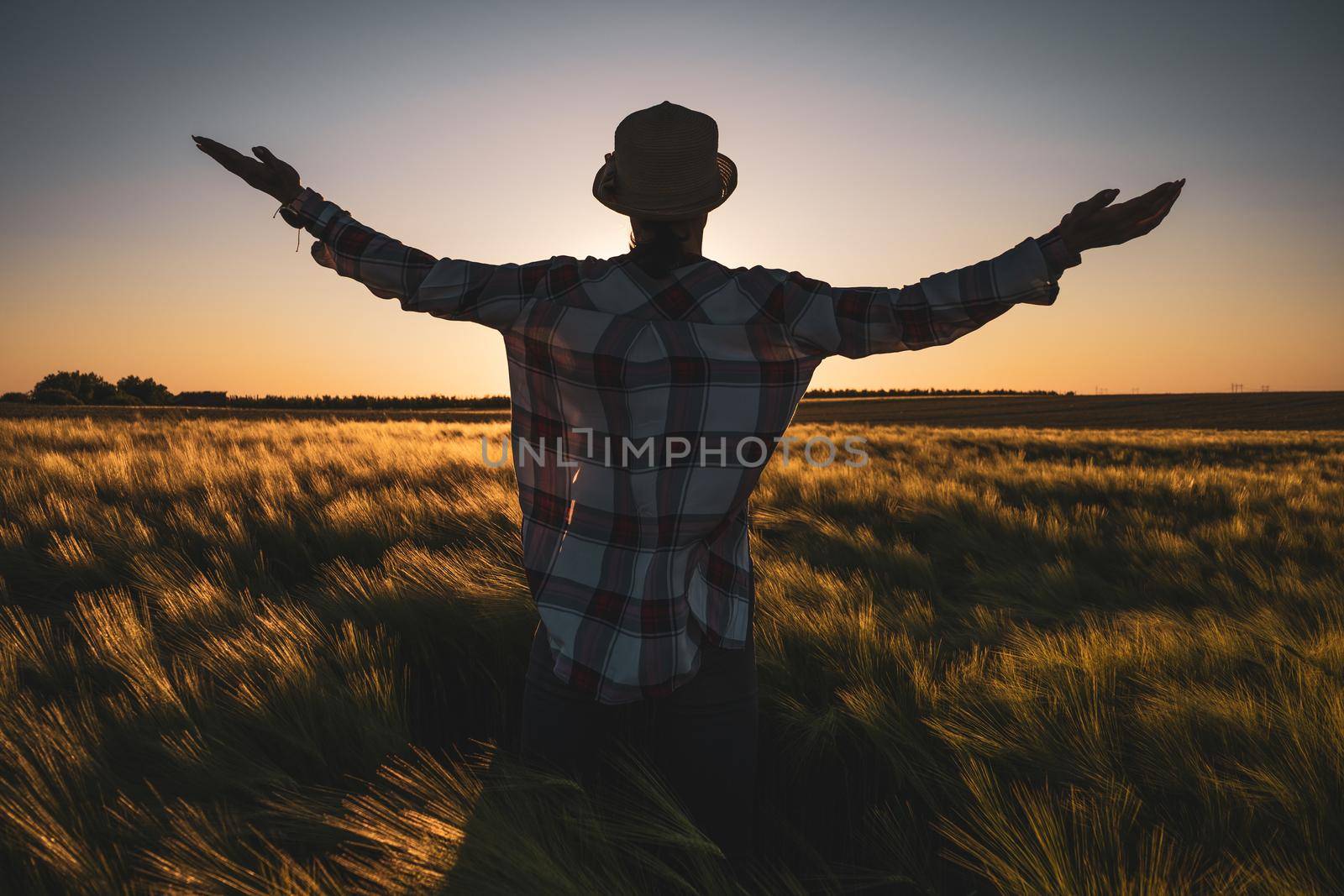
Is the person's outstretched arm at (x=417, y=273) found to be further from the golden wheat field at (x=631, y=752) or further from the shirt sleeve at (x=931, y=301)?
the golden wheat field at (x=631, y=752)

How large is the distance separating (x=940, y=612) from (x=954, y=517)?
1.86m

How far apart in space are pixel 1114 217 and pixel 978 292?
0.25 meters

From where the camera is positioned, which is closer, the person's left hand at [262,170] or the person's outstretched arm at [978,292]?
the person's outstretched arm at [978,292]

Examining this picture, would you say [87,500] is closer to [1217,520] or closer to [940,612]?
[940,612]

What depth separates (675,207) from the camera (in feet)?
3.58

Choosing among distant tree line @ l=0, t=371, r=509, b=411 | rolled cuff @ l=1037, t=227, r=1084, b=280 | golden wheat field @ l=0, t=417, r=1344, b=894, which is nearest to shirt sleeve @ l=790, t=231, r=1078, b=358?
rolled cuff @ l=1037, t=227, r=1084, b=280

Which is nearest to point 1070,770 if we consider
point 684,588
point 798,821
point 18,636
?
point 798,821

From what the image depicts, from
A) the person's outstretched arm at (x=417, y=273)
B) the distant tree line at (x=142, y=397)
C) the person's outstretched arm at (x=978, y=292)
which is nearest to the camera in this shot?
the person's outstretched arm at (x=978, y=292)

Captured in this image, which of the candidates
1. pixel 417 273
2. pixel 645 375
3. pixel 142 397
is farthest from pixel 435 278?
pixel 142 397

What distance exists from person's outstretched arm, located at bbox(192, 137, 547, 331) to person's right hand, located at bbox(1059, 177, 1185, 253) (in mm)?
876

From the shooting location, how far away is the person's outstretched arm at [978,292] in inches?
38.6

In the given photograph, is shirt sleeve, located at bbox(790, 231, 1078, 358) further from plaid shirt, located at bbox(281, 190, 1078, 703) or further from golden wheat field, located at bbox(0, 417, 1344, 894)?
golden wheat field, located at bbox(0, 417, 1344, 894)

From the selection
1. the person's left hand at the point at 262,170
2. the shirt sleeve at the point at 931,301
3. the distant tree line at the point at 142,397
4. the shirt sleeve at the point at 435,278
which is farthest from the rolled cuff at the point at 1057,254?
the distant tree line at the point at 142,397

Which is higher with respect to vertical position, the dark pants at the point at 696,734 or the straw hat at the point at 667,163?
the straw hat at the point at 667,163
